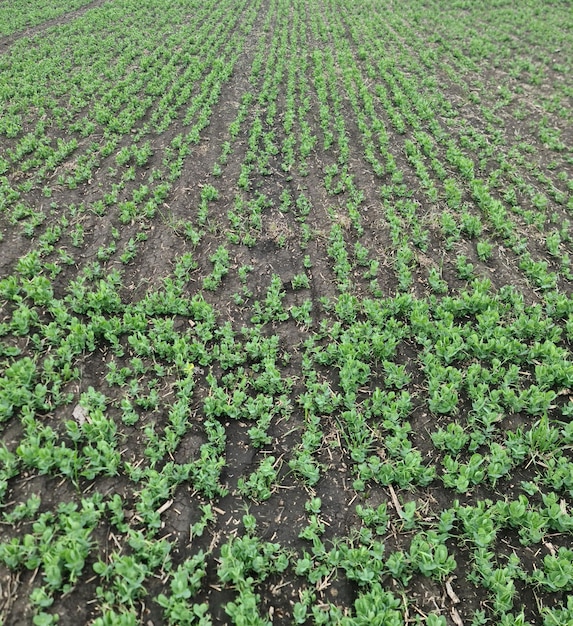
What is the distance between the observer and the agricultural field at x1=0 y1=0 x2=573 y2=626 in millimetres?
3154

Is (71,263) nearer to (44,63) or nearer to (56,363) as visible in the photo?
(56,363)

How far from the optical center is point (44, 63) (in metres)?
12.4

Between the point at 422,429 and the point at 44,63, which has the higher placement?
the point at 44,63

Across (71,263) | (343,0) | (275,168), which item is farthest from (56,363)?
(343,0)

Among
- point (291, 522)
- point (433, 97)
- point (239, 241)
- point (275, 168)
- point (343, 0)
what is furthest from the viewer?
point (343, 0)

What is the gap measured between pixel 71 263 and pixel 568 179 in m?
9.04

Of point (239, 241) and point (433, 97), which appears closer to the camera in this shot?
point (239, 241)

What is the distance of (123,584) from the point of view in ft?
9.62

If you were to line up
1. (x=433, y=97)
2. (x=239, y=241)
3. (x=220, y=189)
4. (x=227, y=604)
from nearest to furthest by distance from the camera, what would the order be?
(x=227, y=604)
(x=239, y=241)
(x=220, y=189)
(x=433, y=97)

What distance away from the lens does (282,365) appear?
191 inches

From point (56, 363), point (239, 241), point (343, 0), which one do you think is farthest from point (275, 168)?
point (343, 0)

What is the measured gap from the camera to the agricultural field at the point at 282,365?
3154 mm

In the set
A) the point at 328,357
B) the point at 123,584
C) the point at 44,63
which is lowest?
the point at 328,357

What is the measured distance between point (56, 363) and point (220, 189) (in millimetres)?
4499
